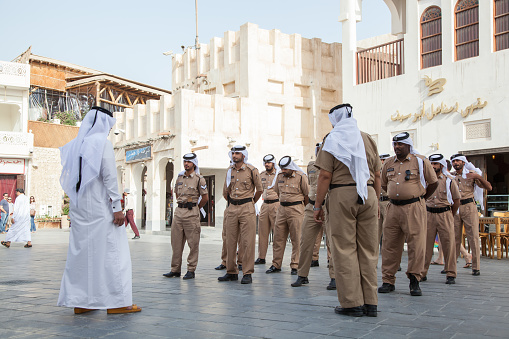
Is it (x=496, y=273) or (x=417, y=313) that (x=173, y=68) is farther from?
(x=417, y=313)

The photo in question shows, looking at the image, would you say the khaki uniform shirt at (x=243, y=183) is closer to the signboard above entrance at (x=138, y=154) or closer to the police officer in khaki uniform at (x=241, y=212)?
the police officer in khaki uniform at (x=241, y=212)

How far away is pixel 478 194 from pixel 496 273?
213 centimetres

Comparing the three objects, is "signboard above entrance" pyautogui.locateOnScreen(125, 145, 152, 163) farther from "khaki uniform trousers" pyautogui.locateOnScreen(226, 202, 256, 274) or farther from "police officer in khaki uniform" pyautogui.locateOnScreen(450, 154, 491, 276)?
"police officer in khaki uniform" pyautogui.locateOnScreen(450, 154, 491, 276)

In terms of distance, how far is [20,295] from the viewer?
696 cm

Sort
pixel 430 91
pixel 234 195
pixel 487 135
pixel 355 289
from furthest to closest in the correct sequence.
Result: 1. pixel 430 91
2. pixel 487 135
3. pixel 234 195
4. pixel 355 289

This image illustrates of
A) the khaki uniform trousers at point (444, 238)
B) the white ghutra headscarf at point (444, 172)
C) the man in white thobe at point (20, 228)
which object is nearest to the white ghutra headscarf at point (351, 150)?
the khaki uniform trousers at point (444, 238)

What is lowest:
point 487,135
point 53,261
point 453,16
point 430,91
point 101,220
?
point 53,261

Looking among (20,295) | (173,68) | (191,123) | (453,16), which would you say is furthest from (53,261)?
(173,68)

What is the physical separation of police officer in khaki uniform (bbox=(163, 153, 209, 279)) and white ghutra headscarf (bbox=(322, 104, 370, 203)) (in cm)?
361

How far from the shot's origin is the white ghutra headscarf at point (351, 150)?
5.68 m

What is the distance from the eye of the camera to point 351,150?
5.78 metres

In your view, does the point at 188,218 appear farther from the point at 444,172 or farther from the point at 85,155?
the point at 444,172

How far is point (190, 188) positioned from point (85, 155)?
3.31 m

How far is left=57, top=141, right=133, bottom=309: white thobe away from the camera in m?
5.64
